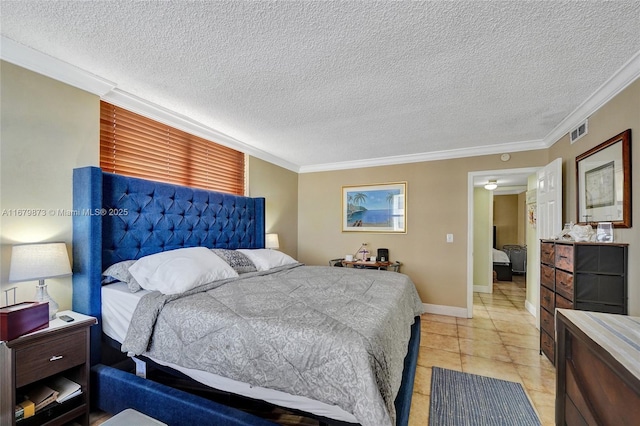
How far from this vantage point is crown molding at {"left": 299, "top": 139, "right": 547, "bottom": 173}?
370 centimetres

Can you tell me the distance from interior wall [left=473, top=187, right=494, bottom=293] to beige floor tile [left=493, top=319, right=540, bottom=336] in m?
1.79

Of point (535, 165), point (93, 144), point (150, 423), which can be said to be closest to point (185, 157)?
point (93, 144)

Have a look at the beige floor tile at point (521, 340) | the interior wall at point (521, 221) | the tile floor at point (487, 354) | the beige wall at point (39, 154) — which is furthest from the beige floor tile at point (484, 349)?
the interior wall at point (521, 221)

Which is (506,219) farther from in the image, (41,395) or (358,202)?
(41,395)

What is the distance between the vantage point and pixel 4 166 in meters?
1.71

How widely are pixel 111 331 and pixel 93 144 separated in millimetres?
1422

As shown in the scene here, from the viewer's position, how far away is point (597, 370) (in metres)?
1.02

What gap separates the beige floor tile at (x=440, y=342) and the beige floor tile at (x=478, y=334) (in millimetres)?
171

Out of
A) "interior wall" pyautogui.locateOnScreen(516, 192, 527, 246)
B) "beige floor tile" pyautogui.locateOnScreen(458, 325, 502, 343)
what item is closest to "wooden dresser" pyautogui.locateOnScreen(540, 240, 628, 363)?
"beige floor tile" pyautogui.locateOnScreen(458, 325, 502, 343)

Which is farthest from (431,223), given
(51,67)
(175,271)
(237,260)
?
(51,67)

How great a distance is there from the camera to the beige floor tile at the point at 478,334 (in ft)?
10.5

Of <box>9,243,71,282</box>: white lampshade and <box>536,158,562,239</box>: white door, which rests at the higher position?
<box>536,158,562,239</box>: white door

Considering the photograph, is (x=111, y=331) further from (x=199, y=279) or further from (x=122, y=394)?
(x=199, y=279)

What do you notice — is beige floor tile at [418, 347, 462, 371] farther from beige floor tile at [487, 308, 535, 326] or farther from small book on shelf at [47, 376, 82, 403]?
small book on shelf at [47, 376, 82, 403]
